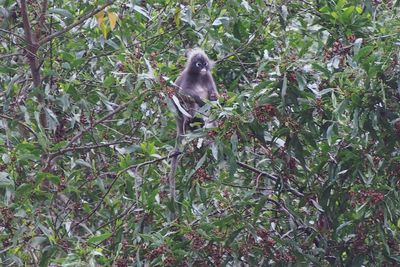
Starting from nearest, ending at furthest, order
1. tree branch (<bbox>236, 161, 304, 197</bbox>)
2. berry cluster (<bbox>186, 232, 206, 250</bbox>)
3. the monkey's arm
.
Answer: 1. berry cluster (<bbox>186, 232, 206, 250</bbox>)
2. tree branch (<bbox>236, 161, 304, 197</bbox>)
3. the monkey's arm

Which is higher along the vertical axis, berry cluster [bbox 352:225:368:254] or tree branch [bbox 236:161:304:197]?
tree branch [bbox 236:161:304:197]

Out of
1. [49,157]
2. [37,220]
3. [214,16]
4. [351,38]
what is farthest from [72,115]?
[351,38]

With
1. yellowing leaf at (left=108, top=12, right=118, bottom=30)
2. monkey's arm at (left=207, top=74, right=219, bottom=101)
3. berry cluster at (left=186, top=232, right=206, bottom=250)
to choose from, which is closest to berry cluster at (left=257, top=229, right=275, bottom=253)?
berry cluster at (left=186, top=232, right=206, bottom=250)

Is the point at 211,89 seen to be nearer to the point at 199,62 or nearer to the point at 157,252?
→ the point at 199,62

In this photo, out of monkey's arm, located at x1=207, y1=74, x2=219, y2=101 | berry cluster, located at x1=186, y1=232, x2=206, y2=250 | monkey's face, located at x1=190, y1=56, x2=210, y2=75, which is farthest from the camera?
monkey's arm, located at x1=207, y1=74, x2=219, y2=101

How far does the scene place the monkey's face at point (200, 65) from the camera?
720 cm

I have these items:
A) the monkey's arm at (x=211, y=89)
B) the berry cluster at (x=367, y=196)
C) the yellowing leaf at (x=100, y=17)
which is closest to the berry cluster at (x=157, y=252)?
the berry cluster at (x=367, y=196)

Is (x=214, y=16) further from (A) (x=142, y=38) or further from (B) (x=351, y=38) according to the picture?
(B) (x=351, y=38)

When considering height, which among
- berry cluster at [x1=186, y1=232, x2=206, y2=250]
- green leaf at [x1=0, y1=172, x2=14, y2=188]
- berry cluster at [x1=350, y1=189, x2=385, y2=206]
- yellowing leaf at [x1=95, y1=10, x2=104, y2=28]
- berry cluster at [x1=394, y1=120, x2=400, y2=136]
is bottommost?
berry cluster at [x1=186, y1=232, x2=206, y2=250]

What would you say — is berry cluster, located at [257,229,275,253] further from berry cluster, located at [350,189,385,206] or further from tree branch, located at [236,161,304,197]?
berry cluster, located at [350,189,385,206]

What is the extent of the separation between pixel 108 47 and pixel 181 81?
915 millimetres

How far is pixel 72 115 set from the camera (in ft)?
21.1

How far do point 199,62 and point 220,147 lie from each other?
2.04 meters

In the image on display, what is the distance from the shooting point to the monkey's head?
23.7 feet
